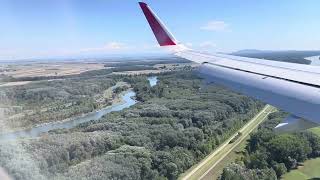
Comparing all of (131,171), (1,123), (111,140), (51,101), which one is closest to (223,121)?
(111,140)

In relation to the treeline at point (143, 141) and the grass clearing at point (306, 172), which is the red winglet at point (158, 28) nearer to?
the treeline at point (143, 141)

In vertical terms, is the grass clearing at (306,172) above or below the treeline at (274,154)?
below

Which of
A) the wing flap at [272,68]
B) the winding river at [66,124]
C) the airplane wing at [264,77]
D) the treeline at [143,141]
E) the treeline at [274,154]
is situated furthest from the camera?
the winding river at [66,124]

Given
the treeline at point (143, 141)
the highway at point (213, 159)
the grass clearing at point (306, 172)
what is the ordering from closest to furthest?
the treeline at point (143, 141)
the grass clearing at point (306, 172)
the highway at point (213, 159)

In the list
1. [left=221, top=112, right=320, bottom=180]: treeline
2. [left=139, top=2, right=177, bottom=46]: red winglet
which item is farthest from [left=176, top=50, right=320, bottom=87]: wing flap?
[left=221, top=112, right=320, bottom=180]: treeline

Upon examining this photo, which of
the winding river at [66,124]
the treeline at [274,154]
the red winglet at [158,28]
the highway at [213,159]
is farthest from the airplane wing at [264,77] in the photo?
the winding river at [66,124]

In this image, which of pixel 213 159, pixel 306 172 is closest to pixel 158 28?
pixel 306 172
